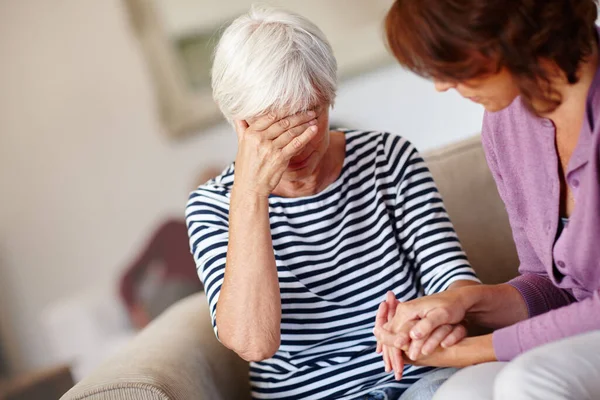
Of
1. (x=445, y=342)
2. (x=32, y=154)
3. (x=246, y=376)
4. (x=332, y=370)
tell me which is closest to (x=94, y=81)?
(x=32, y=154)

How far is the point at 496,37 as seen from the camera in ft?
3.09

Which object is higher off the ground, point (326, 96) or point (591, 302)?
point (326, 96)


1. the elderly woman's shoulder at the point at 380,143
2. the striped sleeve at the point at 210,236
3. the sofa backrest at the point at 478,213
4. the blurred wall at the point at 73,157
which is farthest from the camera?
the blurred wall at the point at 73,157

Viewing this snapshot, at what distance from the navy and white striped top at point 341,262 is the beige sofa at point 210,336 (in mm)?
103

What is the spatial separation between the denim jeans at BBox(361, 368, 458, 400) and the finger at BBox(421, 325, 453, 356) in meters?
0.14

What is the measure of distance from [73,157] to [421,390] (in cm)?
297

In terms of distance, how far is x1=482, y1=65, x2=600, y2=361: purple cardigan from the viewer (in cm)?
102

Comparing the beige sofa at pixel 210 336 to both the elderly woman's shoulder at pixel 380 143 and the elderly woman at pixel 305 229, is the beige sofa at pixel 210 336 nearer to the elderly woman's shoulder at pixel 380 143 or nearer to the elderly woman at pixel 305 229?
the elderly woman at pixel 305 229

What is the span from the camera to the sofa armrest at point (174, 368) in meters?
1.22

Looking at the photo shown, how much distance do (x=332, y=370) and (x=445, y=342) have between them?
30cm

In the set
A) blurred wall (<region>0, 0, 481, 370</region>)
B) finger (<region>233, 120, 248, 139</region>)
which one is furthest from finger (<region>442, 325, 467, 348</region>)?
blurred wall (<region>0, 0, 481, 370</region>)

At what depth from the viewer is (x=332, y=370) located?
54.3 inches

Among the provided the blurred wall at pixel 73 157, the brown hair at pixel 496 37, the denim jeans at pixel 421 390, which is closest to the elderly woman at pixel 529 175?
Answer: the brown hair at pixel 496 37

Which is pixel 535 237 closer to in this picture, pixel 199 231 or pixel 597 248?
pixel 597 248
